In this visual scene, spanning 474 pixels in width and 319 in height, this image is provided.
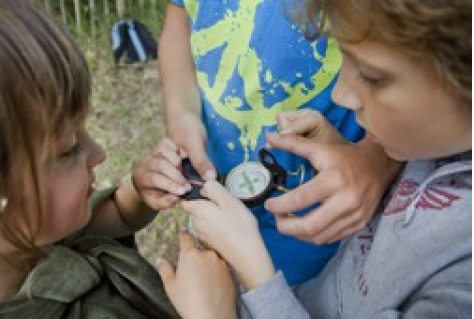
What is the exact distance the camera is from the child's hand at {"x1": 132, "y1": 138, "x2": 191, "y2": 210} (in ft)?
4.95

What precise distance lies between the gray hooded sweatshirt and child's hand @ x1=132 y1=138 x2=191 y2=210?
30cm

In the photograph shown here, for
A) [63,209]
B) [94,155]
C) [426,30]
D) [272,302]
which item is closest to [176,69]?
[94,155]

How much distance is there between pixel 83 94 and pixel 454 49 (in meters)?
0.61

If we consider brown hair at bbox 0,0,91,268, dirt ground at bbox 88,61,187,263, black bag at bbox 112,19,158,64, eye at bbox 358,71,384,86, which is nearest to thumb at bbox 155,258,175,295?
brown hair at bbox 0,0,91,268

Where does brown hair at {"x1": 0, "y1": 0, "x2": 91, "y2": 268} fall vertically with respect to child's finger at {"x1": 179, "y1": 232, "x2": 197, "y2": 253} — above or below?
above

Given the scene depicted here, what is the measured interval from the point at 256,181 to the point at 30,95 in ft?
1.59

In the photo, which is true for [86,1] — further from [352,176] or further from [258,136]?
[352,176]

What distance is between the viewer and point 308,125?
1.47 meters

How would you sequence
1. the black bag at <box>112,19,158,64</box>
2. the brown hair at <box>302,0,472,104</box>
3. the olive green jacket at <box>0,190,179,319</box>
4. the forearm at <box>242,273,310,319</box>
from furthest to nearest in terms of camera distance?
1. the black bag at <box>112,19,158,64</box>
2. the olive green jacket at <box>0,190,179,319</box>
3. the forearm at <box>242,273,310,319</box>
4. the brown hair at <box>302,0,472,104</box>

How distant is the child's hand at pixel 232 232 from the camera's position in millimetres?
1332

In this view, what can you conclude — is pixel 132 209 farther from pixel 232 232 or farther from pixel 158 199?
pixel 232 232

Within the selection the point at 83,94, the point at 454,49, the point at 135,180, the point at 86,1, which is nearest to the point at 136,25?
the point at 86,1

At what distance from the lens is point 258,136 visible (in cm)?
159

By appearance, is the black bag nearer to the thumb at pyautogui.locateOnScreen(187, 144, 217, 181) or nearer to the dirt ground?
the dirt ground
